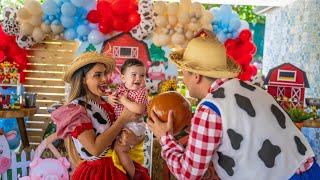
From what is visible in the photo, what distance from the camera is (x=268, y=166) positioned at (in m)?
1.88

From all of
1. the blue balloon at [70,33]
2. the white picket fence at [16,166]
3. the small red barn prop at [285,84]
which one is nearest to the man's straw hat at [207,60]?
the white picket fence at [16,166]

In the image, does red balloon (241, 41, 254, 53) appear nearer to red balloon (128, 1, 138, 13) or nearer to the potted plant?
red balloon (128, 1, 138, 13)

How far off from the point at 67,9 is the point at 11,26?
1233 millimetres

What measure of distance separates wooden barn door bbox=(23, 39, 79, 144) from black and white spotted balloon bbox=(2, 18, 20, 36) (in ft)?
3.78

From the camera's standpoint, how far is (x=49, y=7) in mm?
7598

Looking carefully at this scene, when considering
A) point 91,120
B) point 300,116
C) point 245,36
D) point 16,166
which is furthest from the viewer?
point 245,36

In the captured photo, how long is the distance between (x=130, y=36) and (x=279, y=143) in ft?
23.2

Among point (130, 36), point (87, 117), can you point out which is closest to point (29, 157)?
point (87, 117)

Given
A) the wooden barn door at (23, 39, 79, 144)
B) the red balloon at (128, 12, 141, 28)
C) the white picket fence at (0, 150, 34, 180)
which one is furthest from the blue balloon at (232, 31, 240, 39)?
the white picket fence at (0, 150, 34, 180)

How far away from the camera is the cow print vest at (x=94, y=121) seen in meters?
2.42

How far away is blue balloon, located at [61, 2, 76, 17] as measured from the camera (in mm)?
7527

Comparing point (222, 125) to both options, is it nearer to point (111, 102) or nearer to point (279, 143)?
point (279, 143)

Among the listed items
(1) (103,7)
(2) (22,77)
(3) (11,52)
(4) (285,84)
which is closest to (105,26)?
(1) (103,7)

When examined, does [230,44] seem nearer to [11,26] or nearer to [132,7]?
[132,7]
